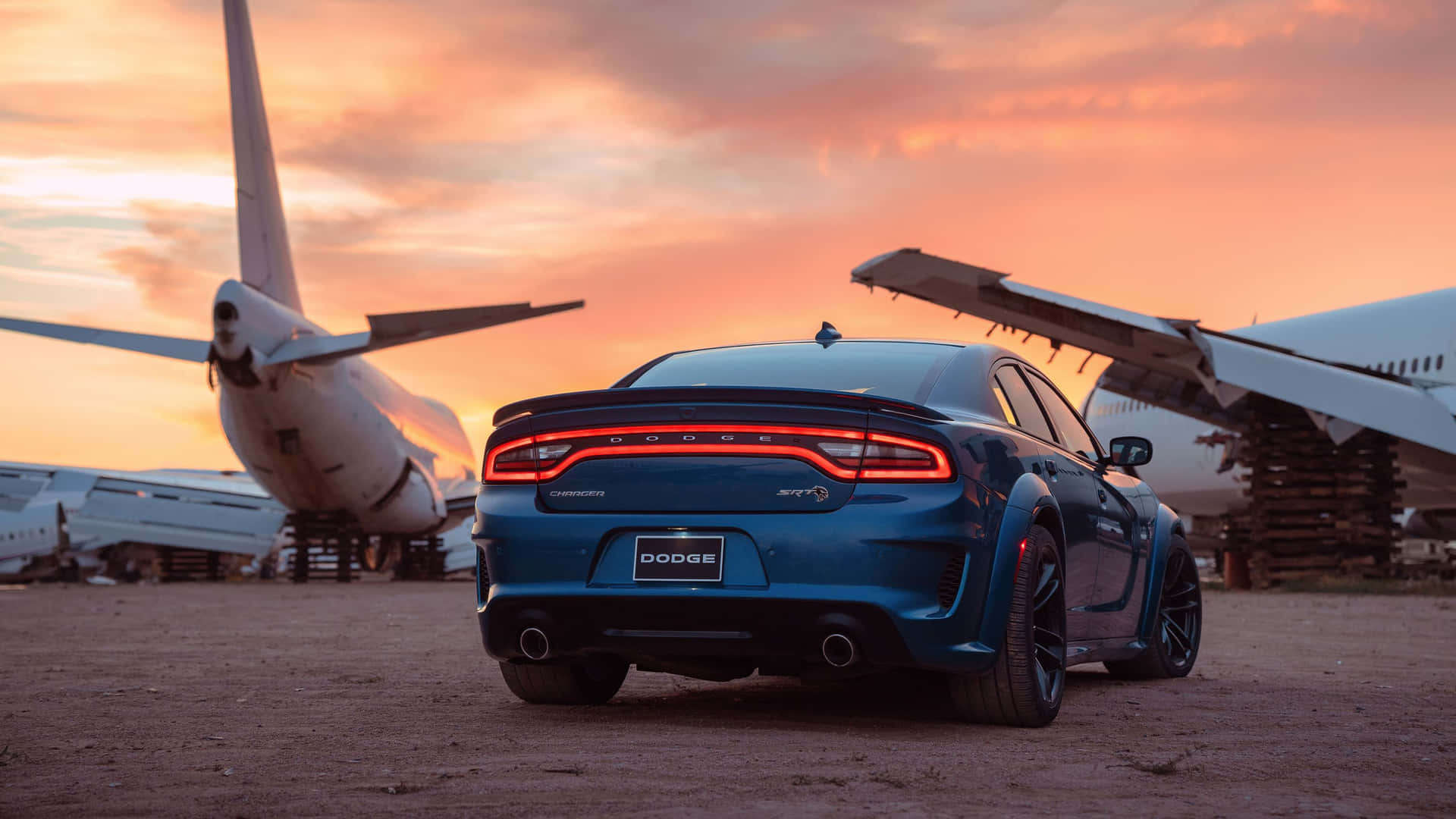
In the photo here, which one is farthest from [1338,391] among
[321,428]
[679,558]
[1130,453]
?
[321,428]

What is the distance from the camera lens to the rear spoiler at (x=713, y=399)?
5016 mm

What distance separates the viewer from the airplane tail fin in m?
28.6

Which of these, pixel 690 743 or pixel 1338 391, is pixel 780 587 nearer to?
pixel 690 743

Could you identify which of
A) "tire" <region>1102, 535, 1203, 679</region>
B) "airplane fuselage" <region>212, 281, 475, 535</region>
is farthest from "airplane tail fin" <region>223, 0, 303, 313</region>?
"tire" <region>1102, 535, 1203, 679</region>

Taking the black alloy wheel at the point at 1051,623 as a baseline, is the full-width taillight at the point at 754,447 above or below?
above

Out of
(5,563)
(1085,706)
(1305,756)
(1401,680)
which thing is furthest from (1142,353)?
(5,563)

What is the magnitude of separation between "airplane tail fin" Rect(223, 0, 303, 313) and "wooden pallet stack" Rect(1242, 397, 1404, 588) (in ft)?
62.0

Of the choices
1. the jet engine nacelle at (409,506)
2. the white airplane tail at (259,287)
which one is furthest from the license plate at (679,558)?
the jet engine nacelle at (409,506)

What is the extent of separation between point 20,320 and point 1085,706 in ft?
67.7

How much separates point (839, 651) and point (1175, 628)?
3.61m

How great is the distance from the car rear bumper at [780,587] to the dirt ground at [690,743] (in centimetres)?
32

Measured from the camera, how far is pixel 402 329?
960 inches

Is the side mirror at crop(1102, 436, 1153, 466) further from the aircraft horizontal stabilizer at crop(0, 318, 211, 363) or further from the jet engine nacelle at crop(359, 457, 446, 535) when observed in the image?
the jet engine nacelle at crop(359, 457, 446, 535)

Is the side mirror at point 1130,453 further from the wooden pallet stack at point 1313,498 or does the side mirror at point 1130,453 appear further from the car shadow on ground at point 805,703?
the wooden pallet stack at point 1313,498
